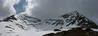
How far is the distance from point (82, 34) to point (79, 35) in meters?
6.09

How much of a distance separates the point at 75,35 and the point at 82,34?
6087 mm

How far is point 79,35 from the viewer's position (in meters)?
192

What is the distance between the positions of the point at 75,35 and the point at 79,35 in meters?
5.62

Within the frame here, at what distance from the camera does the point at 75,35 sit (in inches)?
7731

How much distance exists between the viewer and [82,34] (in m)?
197
